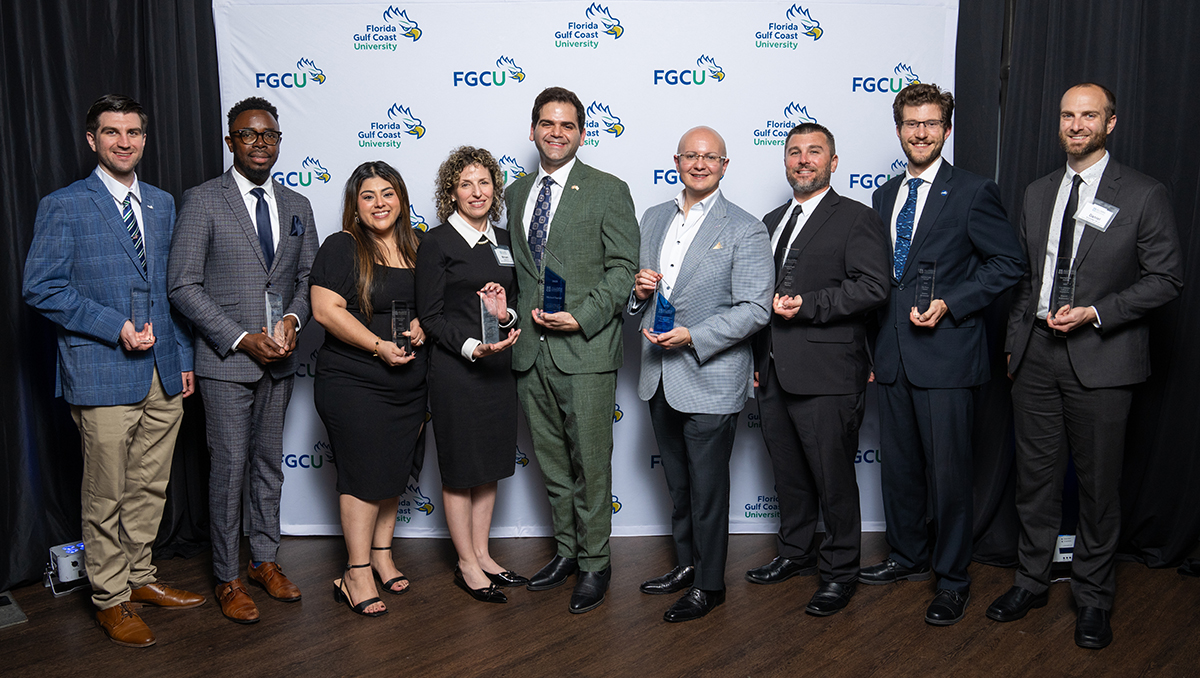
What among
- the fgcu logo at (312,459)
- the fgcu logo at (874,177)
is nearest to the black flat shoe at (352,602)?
the fgcu logo at (312,459)

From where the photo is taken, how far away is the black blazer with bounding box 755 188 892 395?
296cm

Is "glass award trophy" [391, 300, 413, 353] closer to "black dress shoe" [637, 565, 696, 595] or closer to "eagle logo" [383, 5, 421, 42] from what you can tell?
"black dress shoe" [637, 565, 696, 595]

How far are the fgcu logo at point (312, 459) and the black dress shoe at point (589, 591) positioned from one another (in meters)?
1.62

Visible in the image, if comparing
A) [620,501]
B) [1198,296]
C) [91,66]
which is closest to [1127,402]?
[1198,296]

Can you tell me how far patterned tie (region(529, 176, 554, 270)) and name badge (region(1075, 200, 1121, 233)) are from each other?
6.37 ft

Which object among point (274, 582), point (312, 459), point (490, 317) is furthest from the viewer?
point (312, 459)

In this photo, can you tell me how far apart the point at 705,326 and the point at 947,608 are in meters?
1.38

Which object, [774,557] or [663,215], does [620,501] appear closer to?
[774,557]

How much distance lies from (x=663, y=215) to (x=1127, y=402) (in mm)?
1824

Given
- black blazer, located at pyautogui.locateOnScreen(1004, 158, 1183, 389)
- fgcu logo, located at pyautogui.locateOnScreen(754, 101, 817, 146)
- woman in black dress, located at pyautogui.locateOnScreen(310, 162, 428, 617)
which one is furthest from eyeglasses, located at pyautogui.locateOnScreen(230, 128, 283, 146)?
black blazer, located at pyautogui.locateOnScreen(1004, 158, 1183, 389)

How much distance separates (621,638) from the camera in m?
2.81

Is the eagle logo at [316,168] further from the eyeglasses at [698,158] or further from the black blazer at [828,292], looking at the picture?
the black blazer at [828,292]

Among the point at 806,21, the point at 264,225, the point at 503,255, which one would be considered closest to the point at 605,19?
the point at 806,21

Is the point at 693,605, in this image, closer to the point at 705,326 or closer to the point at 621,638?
the point at 621,638
